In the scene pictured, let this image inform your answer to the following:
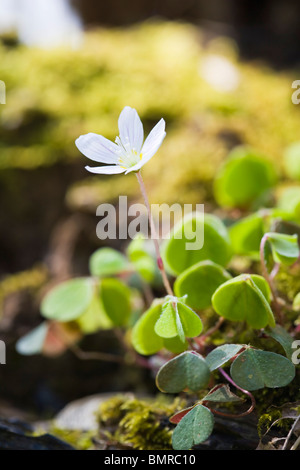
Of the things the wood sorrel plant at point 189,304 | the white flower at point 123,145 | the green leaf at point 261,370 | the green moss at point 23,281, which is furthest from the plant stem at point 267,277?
the green moss at point 23,281

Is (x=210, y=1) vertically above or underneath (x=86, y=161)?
above

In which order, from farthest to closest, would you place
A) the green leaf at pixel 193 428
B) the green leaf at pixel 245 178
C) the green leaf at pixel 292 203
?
1. the green leaf at pixel 245 178
2. the green leaf at pixel 292 203
3. the green leaf at pixel 193 428

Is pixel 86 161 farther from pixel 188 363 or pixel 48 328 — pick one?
pixel 188 363

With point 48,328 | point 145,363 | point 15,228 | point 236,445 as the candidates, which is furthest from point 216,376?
point 15,228

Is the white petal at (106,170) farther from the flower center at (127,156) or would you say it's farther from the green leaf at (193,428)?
the green leaf at (193,428)

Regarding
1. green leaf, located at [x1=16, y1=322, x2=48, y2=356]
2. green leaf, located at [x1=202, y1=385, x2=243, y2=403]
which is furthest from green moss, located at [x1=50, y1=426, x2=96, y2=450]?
green leaf, located at [x1=202, y1=385, x2=243, y2=403]

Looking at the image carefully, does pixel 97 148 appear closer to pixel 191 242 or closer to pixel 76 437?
pixel 191 242

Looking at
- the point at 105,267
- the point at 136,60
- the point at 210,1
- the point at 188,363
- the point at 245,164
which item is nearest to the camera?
the point at 188,363

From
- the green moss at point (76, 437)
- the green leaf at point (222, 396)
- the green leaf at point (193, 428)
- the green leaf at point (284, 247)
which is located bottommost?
the green moss at point (76, 437)
